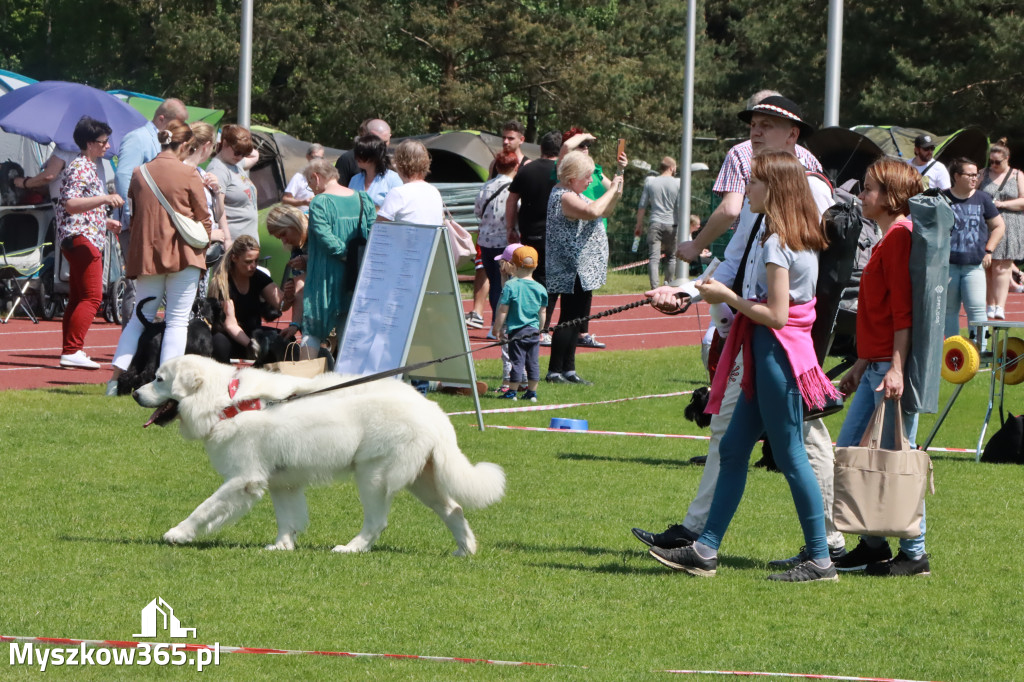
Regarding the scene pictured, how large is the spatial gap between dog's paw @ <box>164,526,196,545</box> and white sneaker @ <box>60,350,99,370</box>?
6.67m

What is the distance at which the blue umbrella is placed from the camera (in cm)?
1791

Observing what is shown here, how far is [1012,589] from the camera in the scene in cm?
611

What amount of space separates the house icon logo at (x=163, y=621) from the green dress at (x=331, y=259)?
5.53 m

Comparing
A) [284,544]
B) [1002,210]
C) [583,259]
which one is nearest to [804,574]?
[284,544]

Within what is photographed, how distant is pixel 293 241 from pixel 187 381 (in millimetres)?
5606

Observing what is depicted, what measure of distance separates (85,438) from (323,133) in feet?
106

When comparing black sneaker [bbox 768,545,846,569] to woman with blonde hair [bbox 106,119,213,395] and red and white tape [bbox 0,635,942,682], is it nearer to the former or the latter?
red and white tape [bbox 0,635,942,682]

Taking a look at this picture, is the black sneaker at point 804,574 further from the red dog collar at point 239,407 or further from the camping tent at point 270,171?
the camping tent at point 270,171

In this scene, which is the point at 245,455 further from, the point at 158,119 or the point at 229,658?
the point at 158,119

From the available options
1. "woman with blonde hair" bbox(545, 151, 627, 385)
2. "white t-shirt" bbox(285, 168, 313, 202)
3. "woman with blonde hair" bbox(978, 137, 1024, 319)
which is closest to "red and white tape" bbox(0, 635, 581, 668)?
"woman with blonde hair" bbox(545, 151, 627, 385)

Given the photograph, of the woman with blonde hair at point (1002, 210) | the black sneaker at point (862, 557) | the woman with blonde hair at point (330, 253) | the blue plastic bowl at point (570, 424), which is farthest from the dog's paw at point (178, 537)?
the woman with blonde hair at point (1002, 210)

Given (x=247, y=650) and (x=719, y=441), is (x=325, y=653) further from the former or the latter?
(x=719, y=441)

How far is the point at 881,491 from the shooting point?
6.08m

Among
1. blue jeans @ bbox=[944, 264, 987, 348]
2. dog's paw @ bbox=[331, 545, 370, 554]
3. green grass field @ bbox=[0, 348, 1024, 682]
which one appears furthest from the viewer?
blue jeans @ bbox=[944, 264, 987, 348]
